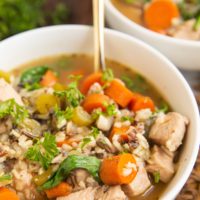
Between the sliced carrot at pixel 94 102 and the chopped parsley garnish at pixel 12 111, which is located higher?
the chopped parsley garnish at pixel 12 111

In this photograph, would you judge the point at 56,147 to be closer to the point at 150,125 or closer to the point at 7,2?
the point at 150,125

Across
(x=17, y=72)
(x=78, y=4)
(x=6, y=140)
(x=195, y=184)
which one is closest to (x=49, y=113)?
(x=6, y=140)

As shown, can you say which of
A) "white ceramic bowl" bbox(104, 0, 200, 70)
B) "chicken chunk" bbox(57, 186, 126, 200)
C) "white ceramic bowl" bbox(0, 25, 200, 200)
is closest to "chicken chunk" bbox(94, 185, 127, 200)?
"chicken chunk" bbox(57, 186, 126, 200)

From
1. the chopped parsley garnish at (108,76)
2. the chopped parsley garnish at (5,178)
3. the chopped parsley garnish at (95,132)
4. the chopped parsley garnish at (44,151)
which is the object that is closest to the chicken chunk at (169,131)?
the chopped parsley garnish at (95,132)

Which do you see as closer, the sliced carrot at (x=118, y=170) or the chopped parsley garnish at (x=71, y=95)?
the sliced carrot at (x=118, y=170)

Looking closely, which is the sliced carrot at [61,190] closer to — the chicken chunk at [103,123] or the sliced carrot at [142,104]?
the chicken chunk at [103,123]

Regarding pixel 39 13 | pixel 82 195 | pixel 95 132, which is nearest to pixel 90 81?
pixel 95 132

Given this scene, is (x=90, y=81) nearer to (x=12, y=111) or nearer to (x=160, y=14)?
(x=12, y=111)
